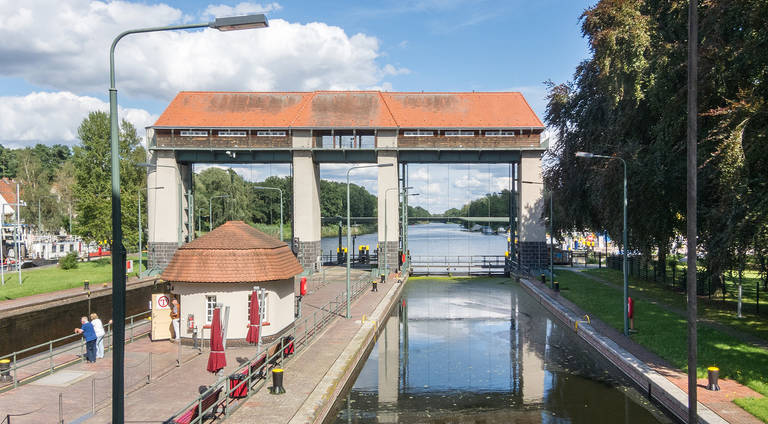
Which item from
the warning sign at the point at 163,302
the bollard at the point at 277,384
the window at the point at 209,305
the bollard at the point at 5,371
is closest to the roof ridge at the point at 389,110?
the warning sign at the point at 163,302

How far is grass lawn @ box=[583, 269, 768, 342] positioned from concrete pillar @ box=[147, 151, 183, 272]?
3630cm

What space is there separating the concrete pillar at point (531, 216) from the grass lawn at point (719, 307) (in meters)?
6.84

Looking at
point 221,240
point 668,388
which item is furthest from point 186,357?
point 668,388

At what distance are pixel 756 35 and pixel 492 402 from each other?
13.4m

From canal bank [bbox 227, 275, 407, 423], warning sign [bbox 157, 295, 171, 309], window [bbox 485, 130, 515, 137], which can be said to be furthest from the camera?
window [bbox 485, 130, 515, 137]

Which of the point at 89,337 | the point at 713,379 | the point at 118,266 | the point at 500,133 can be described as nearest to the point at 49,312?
the point at 89,337

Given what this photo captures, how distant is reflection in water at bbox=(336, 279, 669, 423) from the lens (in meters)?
14.2

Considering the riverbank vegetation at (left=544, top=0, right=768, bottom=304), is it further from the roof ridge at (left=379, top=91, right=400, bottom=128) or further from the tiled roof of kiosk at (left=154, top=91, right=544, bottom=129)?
the roof ridge at (left=379, top=91, right=400, bottom=128)

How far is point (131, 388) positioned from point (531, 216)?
122ft

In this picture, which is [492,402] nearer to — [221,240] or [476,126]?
[221,240]

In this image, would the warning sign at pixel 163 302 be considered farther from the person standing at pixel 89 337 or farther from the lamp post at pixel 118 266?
the lamp post at pixel 118 266

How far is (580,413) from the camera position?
1428 centimetres

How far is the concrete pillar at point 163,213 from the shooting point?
4647cm

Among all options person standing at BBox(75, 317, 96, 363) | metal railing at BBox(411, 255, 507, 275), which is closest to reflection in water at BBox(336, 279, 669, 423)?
person standing at BBox(75, 317, 96, 363)
